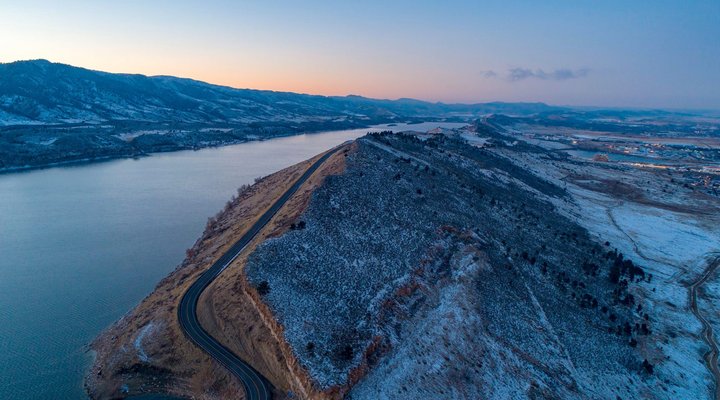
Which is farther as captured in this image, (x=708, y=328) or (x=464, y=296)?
(x=708, y=328)

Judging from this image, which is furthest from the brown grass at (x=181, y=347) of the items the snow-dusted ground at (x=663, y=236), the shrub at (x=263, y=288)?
the snow-dusted ground at (x=663, y=236)

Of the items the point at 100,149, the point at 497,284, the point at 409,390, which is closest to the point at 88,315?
the point at 409,390

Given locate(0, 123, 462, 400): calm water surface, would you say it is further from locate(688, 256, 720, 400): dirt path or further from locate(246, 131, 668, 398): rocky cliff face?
locate(688, 256, 720, 400): dirt path

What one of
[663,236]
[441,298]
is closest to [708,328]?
[441,298]

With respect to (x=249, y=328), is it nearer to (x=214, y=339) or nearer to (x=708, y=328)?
(x=214, y=339)

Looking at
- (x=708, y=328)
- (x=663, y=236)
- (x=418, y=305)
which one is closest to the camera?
(x=418, y=305)

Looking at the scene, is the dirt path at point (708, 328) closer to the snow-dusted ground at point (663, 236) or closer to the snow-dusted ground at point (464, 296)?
the snow-dusted ground at point (663, 236)
